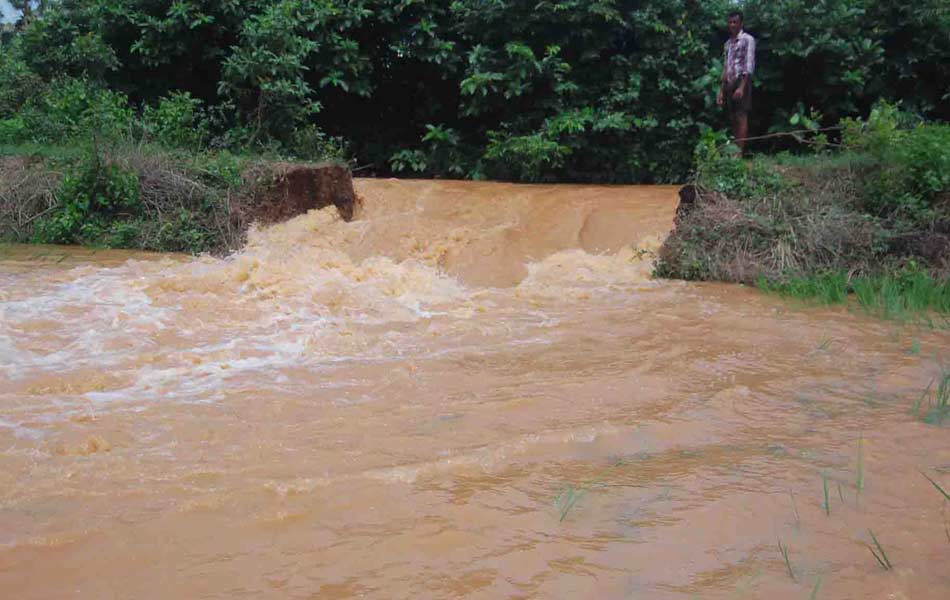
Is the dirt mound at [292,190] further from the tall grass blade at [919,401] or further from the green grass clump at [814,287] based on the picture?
the tall grass blade at [919,401]

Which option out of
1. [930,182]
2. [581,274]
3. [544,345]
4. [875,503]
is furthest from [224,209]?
[875,503]

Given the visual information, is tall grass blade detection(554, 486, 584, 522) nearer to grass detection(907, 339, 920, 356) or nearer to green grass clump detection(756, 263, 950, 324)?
grass detection(907, 339, 920, 356)

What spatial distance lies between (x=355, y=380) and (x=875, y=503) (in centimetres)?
260

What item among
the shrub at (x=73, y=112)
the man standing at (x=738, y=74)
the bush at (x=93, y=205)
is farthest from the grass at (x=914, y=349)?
the shrub at (x=73, y=112)

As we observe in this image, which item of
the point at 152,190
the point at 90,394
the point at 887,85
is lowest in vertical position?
the point at 90,394

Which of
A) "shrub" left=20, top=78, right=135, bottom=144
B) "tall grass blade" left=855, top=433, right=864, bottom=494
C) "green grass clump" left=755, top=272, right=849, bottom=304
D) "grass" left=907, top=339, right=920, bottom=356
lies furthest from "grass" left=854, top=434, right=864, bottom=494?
"shrub" left=20, top=78, right=135, bottom=144

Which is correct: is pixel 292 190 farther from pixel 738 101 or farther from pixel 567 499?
pixel 567 499

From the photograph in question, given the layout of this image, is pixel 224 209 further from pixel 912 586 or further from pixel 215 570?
pixel 912 586

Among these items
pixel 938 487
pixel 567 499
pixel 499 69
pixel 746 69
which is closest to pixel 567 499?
pixel 567 499

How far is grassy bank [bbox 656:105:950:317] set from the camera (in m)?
7.39

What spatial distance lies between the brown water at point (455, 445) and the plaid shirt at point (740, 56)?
315cm

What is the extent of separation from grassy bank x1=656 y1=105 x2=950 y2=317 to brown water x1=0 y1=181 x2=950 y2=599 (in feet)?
2.60

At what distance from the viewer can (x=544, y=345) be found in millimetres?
5418

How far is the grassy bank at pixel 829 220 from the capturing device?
739 centimetres
